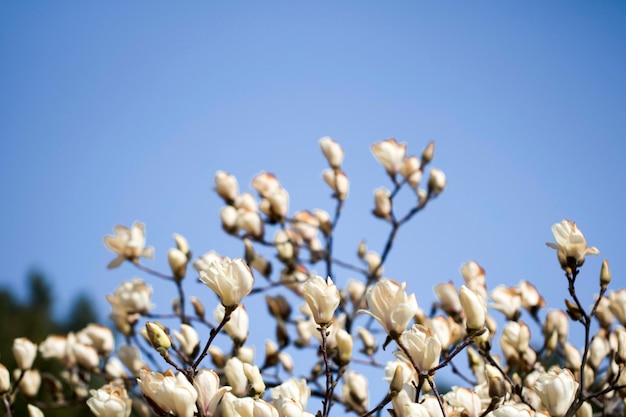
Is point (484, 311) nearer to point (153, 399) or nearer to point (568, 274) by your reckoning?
point (568, 274)

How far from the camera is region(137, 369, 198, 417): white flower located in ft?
3.03

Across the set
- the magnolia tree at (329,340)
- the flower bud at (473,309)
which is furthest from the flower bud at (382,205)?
the flower bud at (473,309)

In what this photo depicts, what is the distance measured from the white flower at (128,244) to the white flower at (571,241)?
1037 mm

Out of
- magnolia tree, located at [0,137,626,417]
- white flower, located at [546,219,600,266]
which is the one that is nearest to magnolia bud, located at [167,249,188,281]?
magnolia tree, located at [0,137,626,417]

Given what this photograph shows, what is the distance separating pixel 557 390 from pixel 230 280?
0.47m

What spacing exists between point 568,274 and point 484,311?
24 centimetres

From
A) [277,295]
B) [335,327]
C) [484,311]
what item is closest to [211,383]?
[484,311]

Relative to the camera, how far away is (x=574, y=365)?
1.61 meters

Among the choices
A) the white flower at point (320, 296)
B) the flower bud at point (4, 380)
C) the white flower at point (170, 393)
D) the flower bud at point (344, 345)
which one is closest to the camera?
the white flower at point (170, 393)

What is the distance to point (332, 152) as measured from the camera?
1936 mm

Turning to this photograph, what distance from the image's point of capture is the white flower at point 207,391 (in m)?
0.99

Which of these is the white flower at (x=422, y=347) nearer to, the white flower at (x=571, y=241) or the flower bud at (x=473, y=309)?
the flower bud at (x=473, y=309)

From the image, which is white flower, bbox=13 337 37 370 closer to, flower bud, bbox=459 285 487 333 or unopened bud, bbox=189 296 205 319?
unopened bud, bbox=189 296 205 319

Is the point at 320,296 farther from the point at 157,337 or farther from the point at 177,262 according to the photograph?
the point at 177,262
